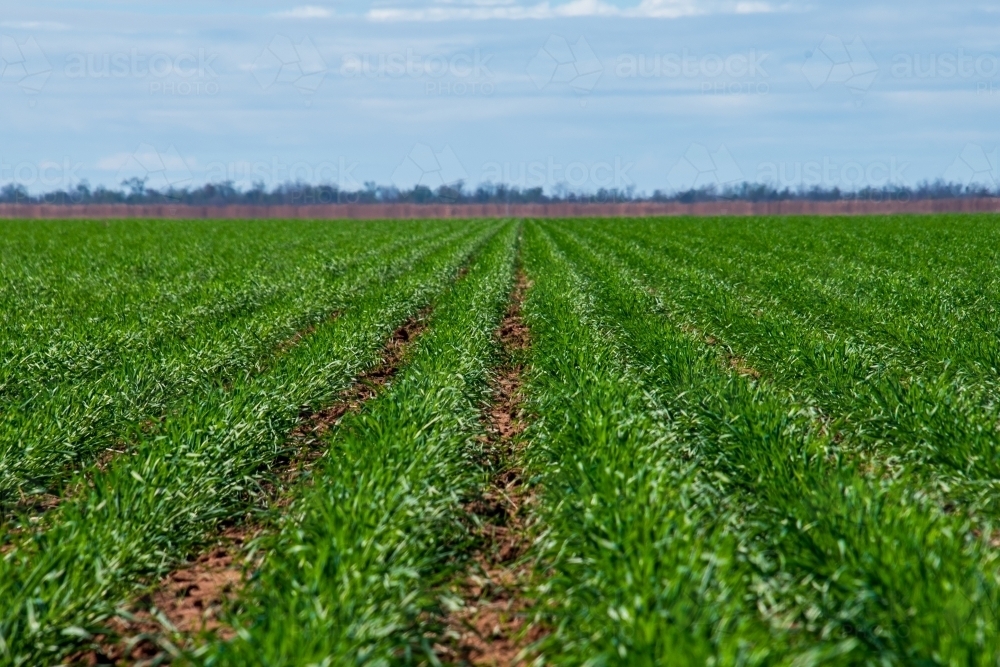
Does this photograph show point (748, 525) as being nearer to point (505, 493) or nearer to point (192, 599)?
point (505, 493)

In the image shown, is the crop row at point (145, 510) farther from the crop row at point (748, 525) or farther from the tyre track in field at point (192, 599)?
the crop row at point (748, 525)

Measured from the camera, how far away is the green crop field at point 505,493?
4.38 m

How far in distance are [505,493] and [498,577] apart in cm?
155

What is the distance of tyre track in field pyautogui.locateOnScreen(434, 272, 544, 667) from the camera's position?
15.9 feet

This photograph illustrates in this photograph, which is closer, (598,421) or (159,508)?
(159,508)

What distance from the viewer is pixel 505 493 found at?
23.9 feet

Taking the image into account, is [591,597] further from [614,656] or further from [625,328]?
[625,328]

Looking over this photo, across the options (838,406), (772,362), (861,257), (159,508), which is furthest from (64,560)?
(861,257)

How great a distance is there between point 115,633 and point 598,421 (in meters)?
3.80

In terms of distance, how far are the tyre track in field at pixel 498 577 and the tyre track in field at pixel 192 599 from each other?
1.15 meters

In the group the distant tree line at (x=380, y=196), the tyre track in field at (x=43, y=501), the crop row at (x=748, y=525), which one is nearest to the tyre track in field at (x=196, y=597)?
the tyre track in field at (x=43, y=501)

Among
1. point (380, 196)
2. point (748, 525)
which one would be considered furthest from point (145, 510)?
point (380, 196)

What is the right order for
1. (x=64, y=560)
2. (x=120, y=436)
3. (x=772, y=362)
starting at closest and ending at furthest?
(x=64, y=560), (x=120, y=436), (x=772, y=362)

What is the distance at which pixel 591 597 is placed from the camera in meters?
4.75
